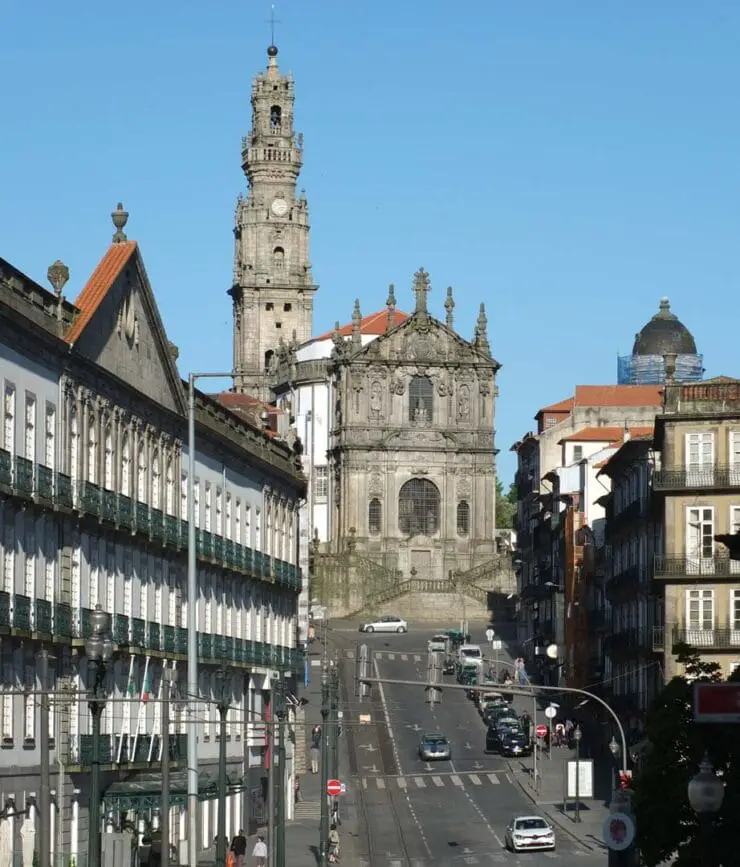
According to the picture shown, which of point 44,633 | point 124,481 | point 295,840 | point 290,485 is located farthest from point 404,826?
point 44,633

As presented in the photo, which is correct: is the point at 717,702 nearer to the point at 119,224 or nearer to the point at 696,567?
the point at 119,224

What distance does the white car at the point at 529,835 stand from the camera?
82.8 metres

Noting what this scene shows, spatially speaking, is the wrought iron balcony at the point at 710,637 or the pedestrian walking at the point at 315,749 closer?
the wrought iron balcony at the point at 710,637

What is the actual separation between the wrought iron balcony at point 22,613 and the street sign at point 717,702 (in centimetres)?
3052

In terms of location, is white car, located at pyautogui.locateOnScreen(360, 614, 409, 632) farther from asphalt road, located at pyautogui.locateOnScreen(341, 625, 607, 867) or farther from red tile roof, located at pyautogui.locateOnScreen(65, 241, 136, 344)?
red tile roof, located at pyautogui.locateOnScreen(65, 241, 136, 344)

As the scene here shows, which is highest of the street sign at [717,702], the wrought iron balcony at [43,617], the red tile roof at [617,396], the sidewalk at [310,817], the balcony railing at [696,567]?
the red tile roof at [617,396]

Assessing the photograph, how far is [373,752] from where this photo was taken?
119 m

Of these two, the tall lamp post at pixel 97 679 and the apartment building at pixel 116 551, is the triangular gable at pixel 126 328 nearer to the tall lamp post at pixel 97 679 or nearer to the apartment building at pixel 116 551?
the apartment building at pixel 116 551

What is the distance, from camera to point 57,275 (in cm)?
6356

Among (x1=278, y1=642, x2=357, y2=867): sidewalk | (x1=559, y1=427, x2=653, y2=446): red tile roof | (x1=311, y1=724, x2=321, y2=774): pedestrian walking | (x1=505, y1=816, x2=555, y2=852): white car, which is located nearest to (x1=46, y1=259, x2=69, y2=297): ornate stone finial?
(x1=278, y1=642, x2=357, y2=867): sidewalk

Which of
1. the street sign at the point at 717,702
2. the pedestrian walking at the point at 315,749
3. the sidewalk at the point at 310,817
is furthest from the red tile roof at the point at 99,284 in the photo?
the pedestrian walking at the point at 315,749

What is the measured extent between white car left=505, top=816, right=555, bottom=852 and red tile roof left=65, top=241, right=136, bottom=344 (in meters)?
24.5

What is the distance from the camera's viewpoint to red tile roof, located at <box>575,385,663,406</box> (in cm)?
18225

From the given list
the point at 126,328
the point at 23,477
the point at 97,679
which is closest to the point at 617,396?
the point at 126,328
